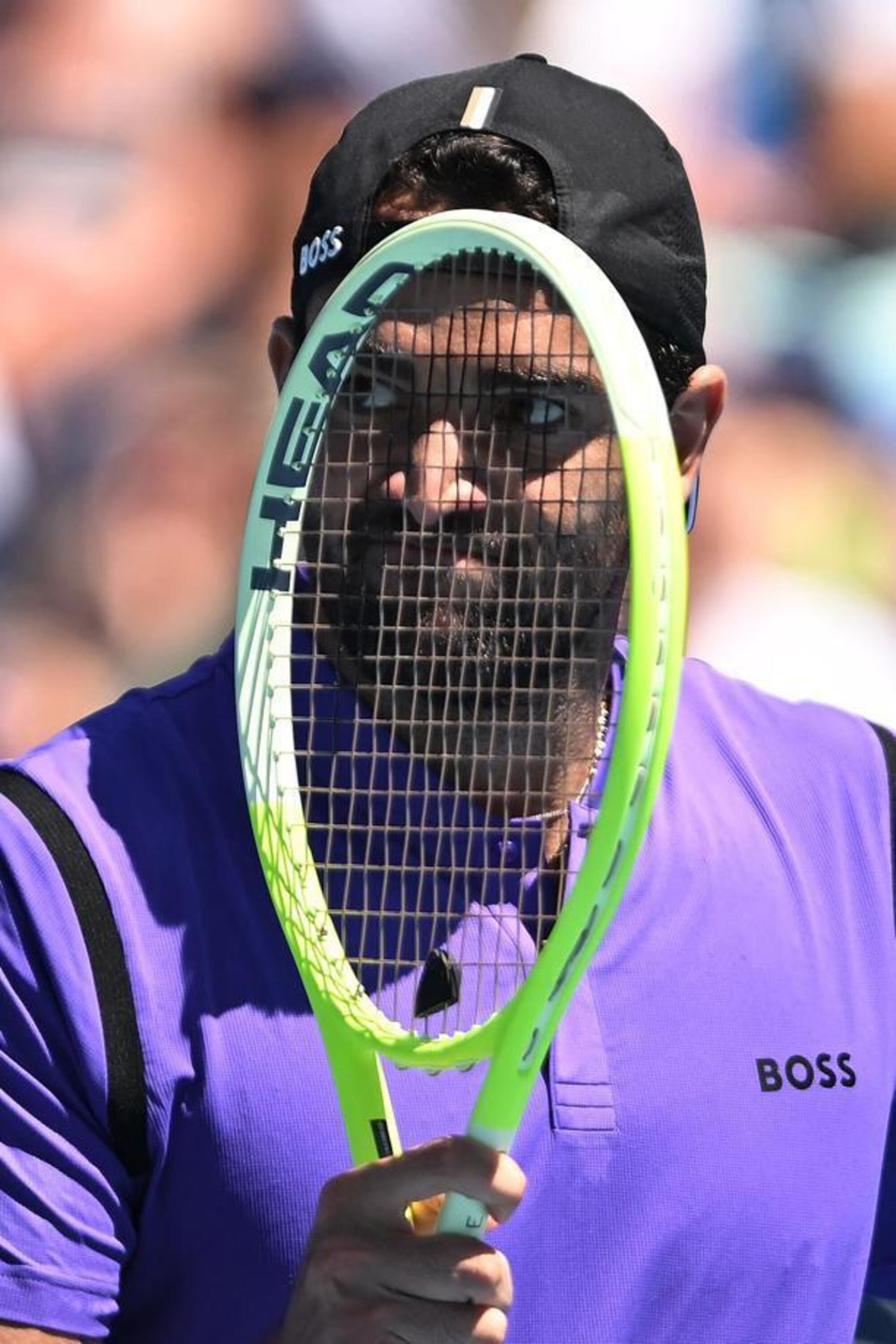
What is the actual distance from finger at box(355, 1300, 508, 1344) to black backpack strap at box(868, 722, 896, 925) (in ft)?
2.51

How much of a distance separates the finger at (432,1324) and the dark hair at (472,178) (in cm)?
96

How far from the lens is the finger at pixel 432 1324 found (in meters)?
1.57

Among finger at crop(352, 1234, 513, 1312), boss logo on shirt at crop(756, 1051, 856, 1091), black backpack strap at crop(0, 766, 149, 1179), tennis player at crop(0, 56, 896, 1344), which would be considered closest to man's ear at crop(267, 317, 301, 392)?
tennis player at crop(0, 56, 896, 1344)

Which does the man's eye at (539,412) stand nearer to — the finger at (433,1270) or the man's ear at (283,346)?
the man's ear at (283,346)

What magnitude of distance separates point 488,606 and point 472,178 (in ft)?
1.33

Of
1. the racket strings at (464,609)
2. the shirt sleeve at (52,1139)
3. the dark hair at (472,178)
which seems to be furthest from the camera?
the dark hair at (472,178)

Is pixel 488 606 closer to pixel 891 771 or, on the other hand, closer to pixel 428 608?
pixel 428 608

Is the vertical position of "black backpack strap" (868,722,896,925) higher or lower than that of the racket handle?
higher

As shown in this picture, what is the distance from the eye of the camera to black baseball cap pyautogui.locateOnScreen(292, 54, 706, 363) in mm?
1993

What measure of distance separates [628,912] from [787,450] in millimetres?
1744

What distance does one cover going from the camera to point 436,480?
189 centimetres

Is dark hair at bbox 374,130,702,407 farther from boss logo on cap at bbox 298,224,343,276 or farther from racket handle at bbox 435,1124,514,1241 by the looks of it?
racket handle at bbox 435,1124,514,1241

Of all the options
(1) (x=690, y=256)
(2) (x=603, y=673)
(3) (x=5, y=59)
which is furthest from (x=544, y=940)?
(3) (x=5, y=59)

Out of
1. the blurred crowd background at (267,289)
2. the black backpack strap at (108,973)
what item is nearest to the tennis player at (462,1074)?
the black backpack strap at (108,973)
